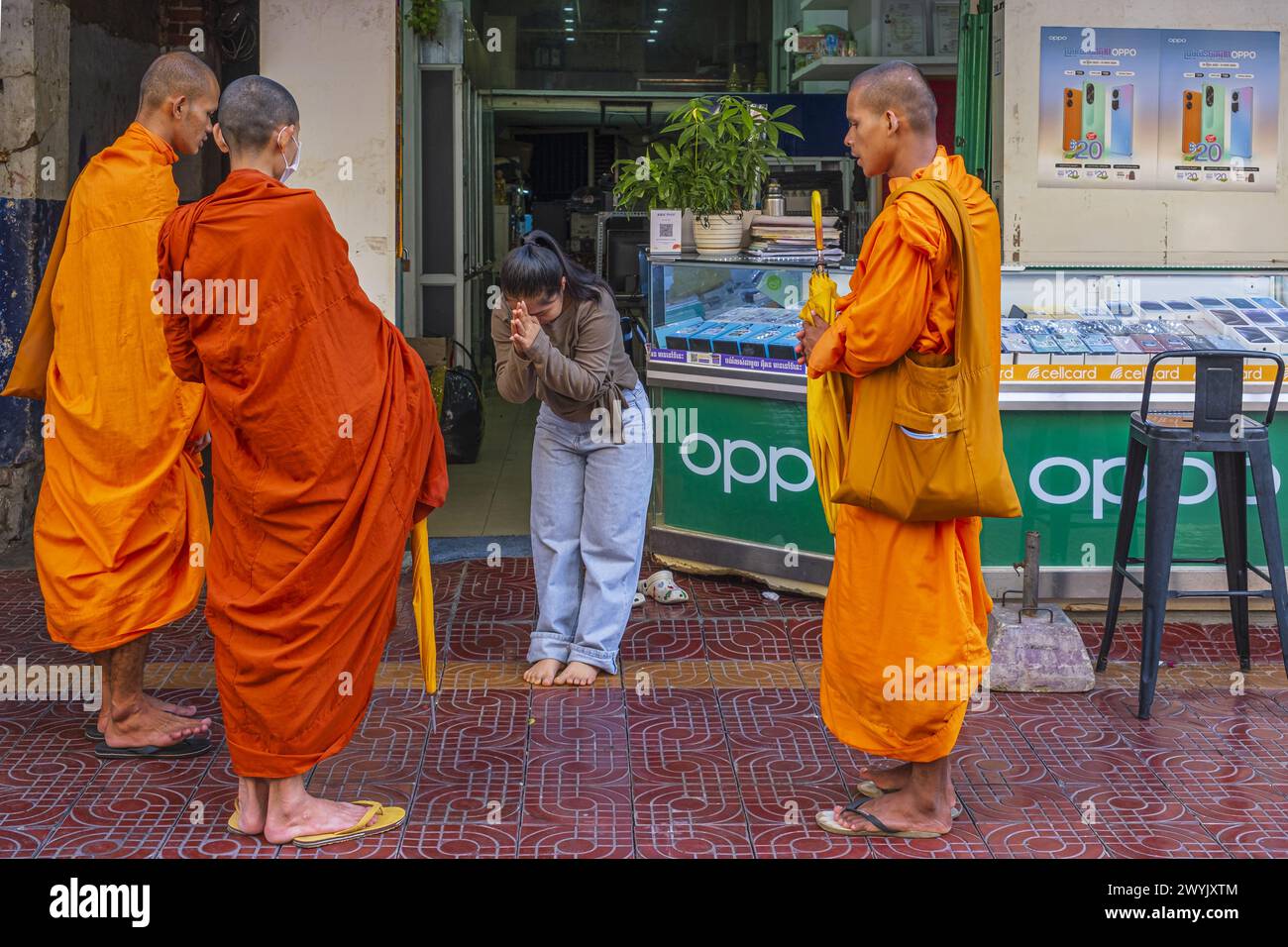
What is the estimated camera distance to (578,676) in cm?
492

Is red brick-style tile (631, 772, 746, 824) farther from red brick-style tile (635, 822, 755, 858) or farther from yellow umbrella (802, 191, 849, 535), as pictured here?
yellow umbrella (802, 191, 849, 535)

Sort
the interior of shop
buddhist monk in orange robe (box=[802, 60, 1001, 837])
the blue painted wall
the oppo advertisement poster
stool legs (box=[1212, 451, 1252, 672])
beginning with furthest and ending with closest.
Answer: the interior of shop, the oppo advertisement poster, the blue painted wall, stool legs (box=[1212, 451, 1252, 672]), buddhist monk in orange robe (box=[802, 60, 1001, 837])

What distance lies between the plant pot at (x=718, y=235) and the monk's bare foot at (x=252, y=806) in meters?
3.34

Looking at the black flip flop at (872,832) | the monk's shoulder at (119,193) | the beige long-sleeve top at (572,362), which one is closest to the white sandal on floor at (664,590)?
the beige long-sleeve top at (572,362)

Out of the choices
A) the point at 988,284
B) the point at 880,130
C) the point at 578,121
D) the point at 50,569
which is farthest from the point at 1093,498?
the point at 578,121

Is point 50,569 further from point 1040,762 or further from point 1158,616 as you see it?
point 1158,616

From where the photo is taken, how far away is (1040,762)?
4199 millimetres

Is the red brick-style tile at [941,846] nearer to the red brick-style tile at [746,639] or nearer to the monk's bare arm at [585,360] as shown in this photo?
the red brick-style tile at [746,639]

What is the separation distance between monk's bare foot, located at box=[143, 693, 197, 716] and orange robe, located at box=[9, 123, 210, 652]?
0.27 metres

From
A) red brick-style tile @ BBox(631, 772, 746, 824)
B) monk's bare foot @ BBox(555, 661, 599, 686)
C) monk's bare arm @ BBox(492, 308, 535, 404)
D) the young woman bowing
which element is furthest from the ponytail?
red brick-style tile @ BBox(631, 772, 746, 824)

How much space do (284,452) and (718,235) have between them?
3151 millimetres

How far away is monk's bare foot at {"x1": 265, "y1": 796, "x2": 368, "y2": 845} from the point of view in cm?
361

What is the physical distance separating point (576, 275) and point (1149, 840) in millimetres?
2432

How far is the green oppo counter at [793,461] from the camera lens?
5465mm
